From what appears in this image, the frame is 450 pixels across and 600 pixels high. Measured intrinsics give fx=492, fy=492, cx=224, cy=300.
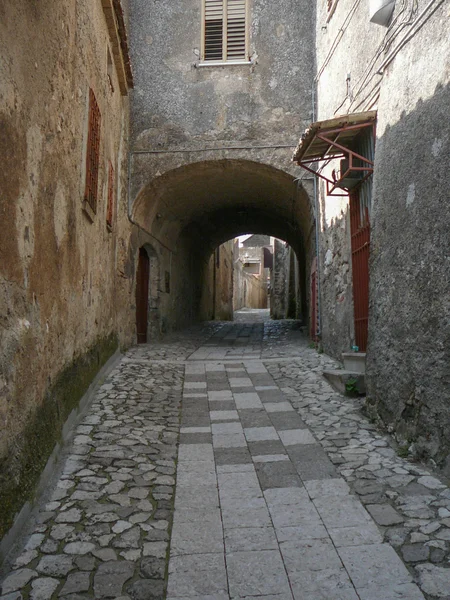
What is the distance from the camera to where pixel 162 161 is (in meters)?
8.12

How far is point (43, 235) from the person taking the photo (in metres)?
3.24

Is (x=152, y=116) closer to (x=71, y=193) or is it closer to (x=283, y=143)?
(x=283, y=143)

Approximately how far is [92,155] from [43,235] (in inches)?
82.9

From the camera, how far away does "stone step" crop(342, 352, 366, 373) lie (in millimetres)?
5402

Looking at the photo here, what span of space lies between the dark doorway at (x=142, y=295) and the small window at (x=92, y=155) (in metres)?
3.97

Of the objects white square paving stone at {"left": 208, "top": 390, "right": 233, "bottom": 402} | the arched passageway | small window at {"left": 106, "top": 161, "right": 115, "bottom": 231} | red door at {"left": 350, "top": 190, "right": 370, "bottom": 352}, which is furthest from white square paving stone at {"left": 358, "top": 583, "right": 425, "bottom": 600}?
the arched passageway

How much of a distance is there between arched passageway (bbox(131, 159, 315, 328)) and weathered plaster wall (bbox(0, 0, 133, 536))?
3.18 metres

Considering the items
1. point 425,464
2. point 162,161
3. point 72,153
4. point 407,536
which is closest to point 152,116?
point 162,161

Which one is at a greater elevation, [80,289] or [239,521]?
[80,289]

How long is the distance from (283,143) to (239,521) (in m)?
6.56

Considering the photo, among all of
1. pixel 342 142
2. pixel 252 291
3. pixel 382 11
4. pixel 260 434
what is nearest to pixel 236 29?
pixel 342 142

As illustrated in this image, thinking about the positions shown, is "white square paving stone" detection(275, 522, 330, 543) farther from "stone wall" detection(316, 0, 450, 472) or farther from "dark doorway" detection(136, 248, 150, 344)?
"dark doorway" detection(136, 248, 150, 344)

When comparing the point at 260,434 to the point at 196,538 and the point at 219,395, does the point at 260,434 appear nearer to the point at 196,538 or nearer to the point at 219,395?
the point at 219,395

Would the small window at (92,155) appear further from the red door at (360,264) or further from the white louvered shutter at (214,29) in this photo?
the white louvered shutter at (214,29)
